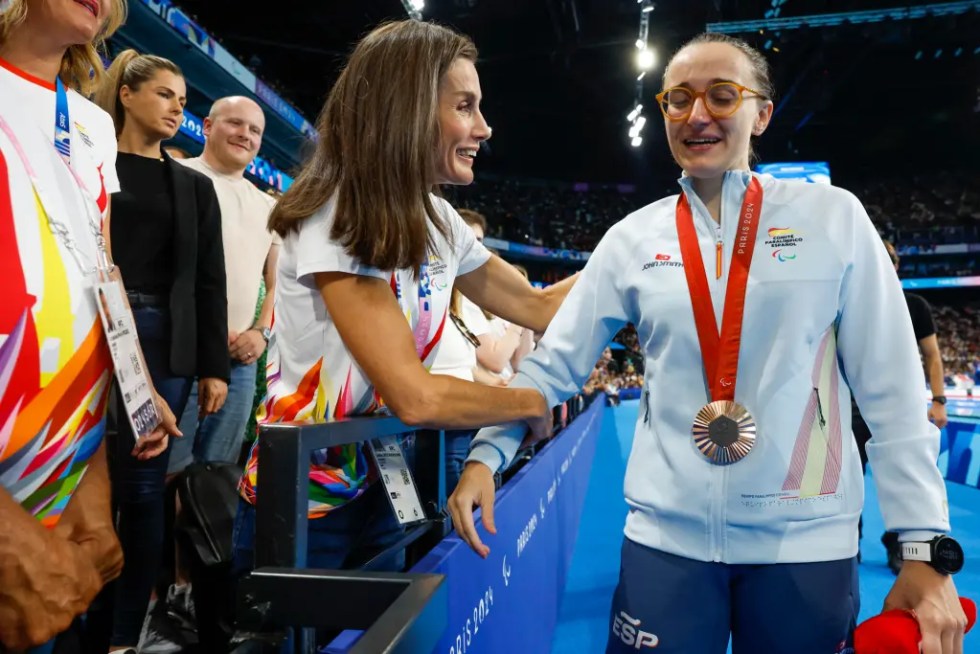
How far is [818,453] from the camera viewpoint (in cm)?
121

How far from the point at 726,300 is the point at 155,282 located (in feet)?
5.37

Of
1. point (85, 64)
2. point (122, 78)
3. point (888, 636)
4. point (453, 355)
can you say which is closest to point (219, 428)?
point (453, 355)

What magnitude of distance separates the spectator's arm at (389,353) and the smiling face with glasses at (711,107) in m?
0.66

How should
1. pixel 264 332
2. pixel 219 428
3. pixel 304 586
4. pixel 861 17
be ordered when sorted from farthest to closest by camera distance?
pixel 861 17
pixel 264 332
pixel 219 428
pixel 304 586

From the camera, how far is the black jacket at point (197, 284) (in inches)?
78.3

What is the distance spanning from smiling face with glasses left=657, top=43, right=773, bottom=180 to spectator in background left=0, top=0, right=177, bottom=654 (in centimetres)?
110

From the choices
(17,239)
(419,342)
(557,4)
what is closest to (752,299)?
(419,342)

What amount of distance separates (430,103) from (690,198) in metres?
0.57

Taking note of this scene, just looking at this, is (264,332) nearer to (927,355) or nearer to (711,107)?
(711,107)

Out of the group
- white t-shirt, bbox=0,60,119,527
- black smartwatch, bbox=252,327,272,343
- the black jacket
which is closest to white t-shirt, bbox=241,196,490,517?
white t-shirt, bbox=0,60,119,527

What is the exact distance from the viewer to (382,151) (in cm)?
128

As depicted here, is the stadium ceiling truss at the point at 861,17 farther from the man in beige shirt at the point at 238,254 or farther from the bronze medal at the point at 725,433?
the bronze medal at the point at 725,433

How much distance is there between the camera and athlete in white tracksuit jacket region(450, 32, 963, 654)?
117 centimetres

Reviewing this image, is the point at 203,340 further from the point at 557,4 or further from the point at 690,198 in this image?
the point at 557,4
